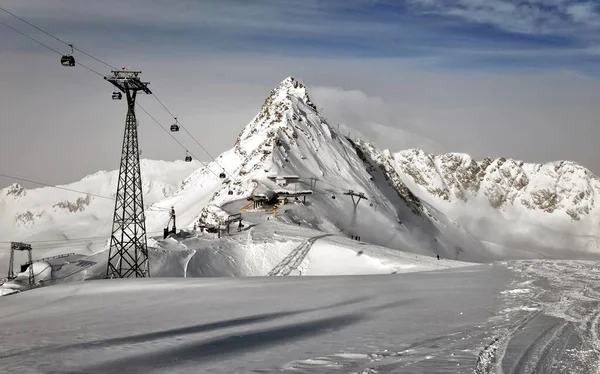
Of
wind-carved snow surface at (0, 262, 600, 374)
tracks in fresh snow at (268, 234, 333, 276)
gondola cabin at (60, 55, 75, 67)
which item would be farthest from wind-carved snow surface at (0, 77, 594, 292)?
wind-carved snow surface at (0, 262, 600, 374)

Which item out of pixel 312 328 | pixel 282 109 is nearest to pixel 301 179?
pixel 282 109

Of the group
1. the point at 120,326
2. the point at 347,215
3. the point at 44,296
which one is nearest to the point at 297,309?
the point at 120,326

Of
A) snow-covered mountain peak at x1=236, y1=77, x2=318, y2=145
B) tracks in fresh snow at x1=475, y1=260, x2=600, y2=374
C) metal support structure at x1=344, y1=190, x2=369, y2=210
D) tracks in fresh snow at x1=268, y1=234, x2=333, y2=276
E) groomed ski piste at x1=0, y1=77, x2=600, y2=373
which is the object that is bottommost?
tracks in fresh snow at x1=268, y1=234, x2=333, y2=276

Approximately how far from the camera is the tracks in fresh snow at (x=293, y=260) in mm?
47500

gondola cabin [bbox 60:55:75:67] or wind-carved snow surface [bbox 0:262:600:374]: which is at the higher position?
gondola cabin [bbox 60:55:75:67]

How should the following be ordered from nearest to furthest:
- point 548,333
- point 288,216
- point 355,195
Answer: point 548,333 → point 288,216 → point 355,195

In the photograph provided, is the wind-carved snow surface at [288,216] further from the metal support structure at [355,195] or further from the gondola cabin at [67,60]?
the gondola cabin at [67,60]

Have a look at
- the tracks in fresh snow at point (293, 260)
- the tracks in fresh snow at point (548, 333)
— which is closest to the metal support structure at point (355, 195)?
the tracks in fresh snow at point (293, 260)

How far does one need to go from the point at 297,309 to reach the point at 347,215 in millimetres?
88217

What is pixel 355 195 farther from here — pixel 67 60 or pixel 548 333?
pixel 548 333

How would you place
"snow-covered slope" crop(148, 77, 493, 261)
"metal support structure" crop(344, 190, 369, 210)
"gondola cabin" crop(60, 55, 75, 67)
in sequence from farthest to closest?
"metal support structure" crop(344, 190, 369, 210)
"snow-covered slope" crop(148, 77, 493, 261)
"gondola cabin" crop(60, 55, 75, 67)

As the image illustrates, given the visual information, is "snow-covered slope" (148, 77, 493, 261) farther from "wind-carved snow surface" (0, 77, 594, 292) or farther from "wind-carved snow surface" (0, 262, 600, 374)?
"wind-carved snow surface" (0, 262, 600, 374)

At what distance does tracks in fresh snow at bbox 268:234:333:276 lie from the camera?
47.5 m

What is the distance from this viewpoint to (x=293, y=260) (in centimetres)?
4938
